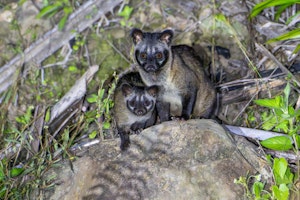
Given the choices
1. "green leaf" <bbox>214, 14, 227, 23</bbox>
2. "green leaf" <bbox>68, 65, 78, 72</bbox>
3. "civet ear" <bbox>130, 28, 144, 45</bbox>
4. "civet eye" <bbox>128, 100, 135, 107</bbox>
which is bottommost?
"green leaf" <bbox>214, 14, 227, 23</bbox>

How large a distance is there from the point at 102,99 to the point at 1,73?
200cm

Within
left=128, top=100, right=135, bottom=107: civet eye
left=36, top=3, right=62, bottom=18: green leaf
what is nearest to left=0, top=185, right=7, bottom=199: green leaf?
left=128, top=100, right=135, bottom=107: civet eye

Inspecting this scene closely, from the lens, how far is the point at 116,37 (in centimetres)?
912

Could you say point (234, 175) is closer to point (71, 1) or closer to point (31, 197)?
point (31, 197)

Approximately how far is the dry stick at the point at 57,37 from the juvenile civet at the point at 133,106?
1910 millimetres

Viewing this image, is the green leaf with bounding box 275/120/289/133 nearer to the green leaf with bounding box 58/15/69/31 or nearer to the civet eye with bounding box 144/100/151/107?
the civet eye with bounding box 144/100/151/107

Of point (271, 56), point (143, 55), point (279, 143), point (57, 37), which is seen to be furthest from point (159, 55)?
point (57, 37)

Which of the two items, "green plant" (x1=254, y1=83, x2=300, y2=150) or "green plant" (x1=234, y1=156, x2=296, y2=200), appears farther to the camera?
"green plant" (x1=254, y1=83, x2=300, y2=150)

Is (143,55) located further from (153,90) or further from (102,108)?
(102,108)

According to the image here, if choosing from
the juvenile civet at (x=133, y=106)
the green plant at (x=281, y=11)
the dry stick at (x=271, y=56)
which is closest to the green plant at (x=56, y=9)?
the juvenile civet at (x=133, y=106)

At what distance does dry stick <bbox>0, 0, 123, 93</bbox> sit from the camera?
28.5 feet

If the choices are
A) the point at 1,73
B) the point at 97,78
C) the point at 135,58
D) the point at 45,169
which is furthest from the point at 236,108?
the point at 1,73

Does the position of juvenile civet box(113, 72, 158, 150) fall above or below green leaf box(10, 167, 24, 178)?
below

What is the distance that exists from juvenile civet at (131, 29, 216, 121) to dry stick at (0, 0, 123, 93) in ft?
6.59
